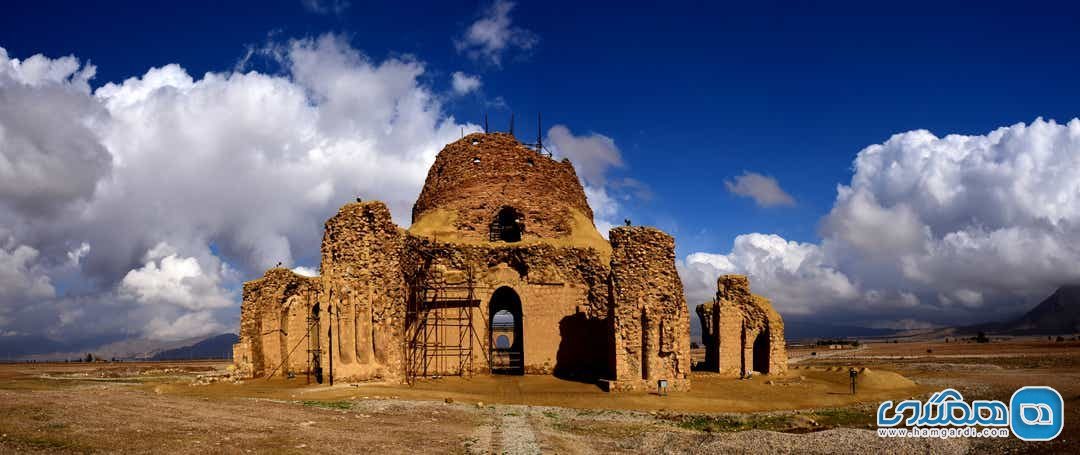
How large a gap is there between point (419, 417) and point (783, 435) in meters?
7.69

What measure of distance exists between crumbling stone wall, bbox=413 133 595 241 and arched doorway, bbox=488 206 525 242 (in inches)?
9.2

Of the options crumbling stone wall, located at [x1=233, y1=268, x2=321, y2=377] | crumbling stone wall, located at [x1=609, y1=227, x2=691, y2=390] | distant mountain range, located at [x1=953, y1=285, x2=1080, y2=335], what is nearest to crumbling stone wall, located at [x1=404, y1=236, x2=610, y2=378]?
crumbling stone wall, located at [x1=609, y1=227, x2=691, y2=390]

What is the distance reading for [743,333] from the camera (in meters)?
29.9

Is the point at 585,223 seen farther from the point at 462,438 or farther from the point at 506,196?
the point at 462,438

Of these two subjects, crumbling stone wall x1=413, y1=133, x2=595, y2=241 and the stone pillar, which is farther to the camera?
crumbling stone wall x1=413, y1=133, x2=595, y2=241

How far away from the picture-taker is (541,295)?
26328mm

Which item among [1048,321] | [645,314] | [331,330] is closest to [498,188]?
[645,314]

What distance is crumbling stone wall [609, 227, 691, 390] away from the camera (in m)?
21.8

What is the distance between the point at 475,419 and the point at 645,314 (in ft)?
27.3

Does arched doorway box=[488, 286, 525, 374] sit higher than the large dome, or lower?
lower

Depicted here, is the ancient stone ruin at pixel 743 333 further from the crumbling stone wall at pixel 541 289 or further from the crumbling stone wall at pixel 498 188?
the crumbling stone wall at pixel 498 188

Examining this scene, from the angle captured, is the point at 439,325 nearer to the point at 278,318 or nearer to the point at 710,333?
the point at 278,318

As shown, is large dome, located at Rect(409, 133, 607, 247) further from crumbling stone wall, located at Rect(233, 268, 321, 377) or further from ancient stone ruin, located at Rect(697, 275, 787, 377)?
ancient stone ruin, located at Rect(697, 275, 787, 377)

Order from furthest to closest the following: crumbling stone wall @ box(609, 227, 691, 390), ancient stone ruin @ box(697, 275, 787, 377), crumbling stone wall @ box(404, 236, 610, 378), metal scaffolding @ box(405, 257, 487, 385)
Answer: ancient stone ruin @ box(697, 275, 787, 377) → crumbling stone wall @ box(404, 236, 610, 378) → metal scaffolding @ box(405, 257, 487, 385) → crumbling stone wall @ box(609, 227, 691, 390)
